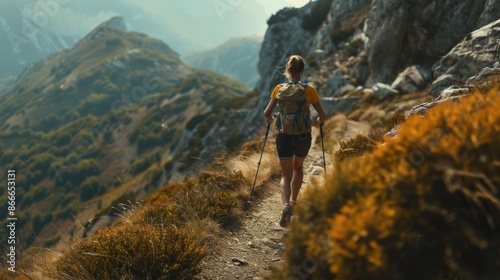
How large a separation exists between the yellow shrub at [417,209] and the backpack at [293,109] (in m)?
2.87

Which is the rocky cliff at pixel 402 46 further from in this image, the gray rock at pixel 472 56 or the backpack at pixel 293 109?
the backpack at pixel 293 109

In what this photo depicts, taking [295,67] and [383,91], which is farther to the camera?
[383,91]

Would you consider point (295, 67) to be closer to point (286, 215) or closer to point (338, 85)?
point (286, 215)

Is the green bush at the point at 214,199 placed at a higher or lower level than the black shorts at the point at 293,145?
lower

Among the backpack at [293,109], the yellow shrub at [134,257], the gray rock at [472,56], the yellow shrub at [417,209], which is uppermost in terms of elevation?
the gray rock at [472,56]

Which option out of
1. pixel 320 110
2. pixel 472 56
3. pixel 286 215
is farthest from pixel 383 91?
pixel 286 215

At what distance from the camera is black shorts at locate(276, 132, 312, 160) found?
5.75 meters

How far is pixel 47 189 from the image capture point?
142 meters

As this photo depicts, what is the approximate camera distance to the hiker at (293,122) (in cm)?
551

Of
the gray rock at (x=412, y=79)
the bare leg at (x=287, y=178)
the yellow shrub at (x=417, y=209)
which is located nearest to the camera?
the yellow shrub at (x=417, y=209)

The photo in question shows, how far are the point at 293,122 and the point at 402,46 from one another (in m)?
20.3

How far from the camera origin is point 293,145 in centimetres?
580

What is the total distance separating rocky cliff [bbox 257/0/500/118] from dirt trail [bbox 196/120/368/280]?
153 inches

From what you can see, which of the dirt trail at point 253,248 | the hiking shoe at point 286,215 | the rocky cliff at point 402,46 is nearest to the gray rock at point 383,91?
the rocky cliff at point 402,46
